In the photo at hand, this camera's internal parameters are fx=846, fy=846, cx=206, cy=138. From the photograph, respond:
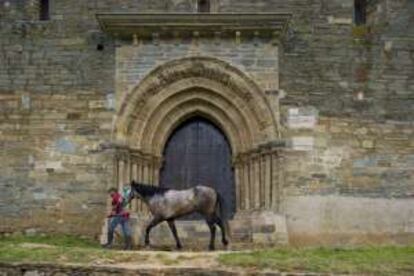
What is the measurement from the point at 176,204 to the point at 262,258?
2583mm

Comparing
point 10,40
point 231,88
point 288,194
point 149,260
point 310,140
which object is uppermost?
point 10,40

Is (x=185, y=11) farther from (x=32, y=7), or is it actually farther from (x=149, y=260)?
(x=149, y=260)

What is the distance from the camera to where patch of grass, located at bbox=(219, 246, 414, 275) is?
11.1 meters

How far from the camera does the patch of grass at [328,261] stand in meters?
11.1

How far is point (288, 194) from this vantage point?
15.4 m

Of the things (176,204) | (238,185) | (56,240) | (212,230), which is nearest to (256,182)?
(238,185)

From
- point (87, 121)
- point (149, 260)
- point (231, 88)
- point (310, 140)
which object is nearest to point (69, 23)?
point (87, 121)

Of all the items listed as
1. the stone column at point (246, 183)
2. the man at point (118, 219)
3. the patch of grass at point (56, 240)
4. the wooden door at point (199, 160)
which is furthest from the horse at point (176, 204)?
the wooden door at point (199, 160)

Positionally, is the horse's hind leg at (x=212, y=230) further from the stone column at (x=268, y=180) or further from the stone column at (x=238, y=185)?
the stone column at (x=238, y=185)

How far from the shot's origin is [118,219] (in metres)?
14.0

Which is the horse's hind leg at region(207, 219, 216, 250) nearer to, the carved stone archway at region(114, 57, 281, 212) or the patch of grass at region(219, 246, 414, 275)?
the carved stone archway at region(114, 57, 281, 212)

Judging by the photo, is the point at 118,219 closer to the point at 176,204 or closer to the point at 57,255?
the point at 176,204

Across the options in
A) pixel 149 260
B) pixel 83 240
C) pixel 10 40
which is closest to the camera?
pixel 149 260

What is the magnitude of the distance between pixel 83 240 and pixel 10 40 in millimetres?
4151
